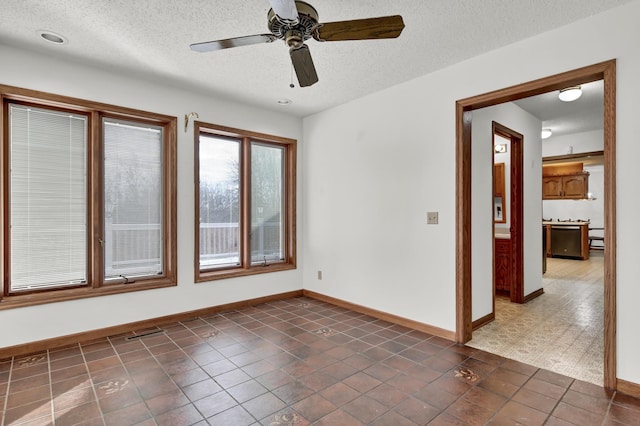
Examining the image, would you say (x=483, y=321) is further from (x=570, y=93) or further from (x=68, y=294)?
(x=68, y=294)

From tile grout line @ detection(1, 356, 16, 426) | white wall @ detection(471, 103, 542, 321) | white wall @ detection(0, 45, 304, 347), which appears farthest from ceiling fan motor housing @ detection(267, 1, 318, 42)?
tile grout line @ detection(1, 356, 16, 426)

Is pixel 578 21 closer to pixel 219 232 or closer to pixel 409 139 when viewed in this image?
pixel 409 139

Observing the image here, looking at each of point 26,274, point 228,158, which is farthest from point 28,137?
point 228,158

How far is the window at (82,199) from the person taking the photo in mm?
3018

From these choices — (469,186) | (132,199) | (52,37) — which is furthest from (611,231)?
(52,37)

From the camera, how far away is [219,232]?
4410 millimetres

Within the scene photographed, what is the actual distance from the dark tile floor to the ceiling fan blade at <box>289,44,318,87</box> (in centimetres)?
222

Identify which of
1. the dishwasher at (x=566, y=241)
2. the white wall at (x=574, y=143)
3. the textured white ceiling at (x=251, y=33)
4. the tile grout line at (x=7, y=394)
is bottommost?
the tile grout line at (x=7, y=394)

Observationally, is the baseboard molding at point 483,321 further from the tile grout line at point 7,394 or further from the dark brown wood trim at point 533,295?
the tile grout line at point 7,394

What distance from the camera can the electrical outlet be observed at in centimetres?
340

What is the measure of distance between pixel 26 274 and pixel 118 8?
2.51m

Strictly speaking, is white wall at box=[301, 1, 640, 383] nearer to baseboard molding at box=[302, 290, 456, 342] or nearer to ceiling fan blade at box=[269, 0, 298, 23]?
baseboard molding at box=[302, 290, 456, 342]

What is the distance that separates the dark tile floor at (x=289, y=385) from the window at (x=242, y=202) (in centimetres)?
126

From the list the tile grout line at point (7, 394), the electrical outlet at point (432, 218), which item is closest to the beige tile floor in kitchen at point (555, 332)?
the electrical outlet at point (432, 218)
